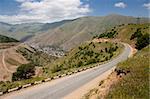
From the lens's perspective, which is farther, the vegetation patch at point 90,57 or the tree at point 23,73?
the tree at point 23,73

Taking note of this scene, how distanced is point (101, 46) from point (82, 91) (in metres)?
121

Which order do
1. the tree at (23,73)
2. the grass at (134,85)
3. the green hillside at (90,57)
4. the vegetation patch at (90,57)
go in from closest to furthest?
the grass at (134,85), the green hillside at (90,57), the vegetation patch at (90,57), the tree at (23,73)

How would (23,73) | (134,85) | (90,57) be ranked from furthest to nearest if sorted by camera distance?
(23,73), (90,57), (134,85)

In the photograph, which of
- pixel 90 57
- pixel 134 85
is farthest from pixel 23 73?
pixel 134 85

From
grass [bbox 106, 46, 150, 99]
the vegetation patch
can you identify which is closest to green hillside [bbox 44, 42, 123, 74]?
the vegetation patch

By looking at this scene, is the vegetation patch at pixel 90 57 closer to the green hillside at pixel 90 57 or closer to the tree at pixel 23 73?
the green hillside at pixel 90 57

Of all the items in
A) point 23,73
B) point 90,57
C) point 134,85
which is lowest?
point 23,73

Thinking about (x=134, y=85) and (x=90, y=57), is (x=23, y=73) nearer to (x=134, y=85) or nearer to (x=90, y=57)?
(x=90, y=57)

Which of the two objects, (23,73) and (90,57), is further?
(23,73)

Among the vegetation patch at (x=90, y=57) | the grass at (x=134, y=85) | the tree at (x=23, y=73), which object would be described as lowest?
the tree at (x=23, y=73)

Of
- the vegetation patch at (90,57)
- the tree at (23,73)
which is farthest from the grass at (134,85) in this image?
the tree at (23,73)

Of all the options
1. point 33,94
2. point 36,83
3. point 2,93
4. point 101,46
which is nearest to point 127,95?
point 33,94

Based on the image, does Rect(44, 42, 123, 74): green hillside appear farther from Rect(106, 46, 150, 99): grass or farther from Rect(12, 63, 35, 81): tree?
Rect(106, 46, 150, 99): grass

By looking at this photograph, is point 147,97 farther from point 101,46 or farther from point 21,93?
point 101,46
